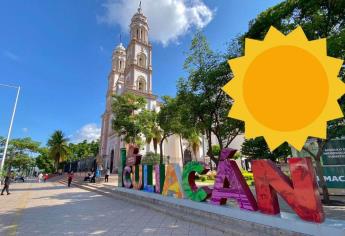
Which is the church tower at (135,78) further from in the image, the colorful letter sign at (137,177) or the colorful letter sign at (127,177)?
the colorful letter sign at (137,177)

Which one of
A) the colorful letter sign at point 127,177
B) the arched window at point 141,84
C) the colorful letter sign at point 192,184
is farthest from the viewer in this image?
the arched window at point 141,84

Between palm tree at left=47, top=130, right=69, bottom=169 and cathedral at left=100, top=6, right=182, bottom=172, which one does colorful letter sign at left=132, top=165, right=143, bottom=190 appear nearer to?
cathedral at left=100, top=6, right=182, bottom=172

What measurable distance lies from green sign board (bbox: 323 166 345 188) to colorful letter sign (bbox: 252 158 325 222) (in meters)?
8.53

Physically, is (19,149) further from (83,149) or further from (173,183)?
(173,183)

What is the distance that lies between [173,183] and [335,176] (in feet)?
29.0

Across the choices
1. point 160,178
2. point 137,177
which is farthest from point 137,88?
point 160,178

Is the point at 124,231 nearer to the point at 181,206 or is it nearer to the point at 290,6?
the point at 181,206

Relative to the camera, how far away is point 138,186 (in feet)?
42.6

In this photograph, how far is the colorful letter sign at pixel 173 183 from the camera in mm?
9391

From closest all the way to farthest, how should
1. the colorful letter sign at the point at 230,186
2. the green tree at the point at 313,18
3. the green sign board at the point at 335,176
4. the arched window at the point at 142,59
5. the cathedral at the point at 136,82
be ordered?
the colorful letter sign at the point at 230,186 < the green tree at the point at 313,18 < the green sign board at the point at 335,176 < the cathedral at the point at 136,82 < the arched window at the point at 142,59

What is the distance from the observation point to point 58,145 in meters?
49.6

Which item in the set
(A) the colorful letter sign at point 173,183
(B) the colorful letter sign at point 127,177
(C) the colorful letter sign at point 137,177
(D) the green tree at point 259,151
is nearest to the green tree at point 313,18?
(A) the colorful letter sign at point 173,183

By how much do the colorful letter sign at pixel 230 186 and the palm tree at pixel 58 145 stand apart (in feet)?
162

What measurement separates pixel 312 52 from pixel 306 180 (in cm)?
285
